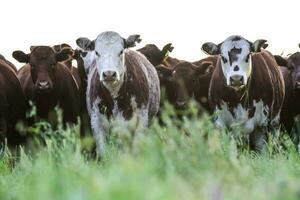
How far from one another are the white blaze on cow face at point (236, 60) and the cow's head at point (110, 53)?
1.47 meters

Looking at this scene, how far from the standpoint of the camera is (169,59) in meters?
16.3

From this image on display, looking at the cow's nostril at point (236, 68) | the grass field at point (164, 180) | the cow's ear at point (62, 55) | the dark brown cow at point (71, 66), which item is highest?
the grass field at point (164, 180)

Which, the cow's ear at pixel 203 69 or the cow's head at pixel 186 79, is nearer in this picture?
the cow's head at pixel 186 79

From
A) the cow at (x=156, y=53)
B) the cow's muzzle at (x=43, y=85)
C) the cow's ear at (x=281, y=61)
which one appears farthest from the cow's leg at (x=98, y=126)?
the cow at (x=156, y=53)

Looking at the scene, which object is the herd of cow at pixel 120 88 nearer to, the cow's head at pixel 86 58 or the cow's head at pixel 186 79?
the cow's head at pixel 86 58

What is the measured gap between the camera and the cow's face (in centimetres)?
1312

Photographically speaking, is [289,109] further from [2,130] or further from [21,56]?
[2,130]

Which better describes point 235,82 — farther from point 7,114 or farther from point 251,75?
point 7,114

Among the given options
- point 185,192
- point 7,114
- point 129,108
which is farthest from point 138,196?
point 7,114

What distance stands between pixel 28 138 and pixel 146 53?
4.19 m

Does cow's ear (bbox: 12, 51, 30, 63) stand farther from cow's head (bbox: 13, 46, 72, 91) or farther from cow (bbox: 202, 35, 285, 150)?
cow (bbox: 202, 35, 285, 150)

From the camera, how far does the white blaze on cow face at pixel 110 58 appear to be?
10.1m

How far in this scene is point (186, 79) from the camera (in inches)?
551

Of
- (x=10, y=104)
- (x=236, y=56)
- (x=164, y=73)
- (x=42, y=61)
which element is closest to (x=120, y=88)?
(x=42, y=61)
